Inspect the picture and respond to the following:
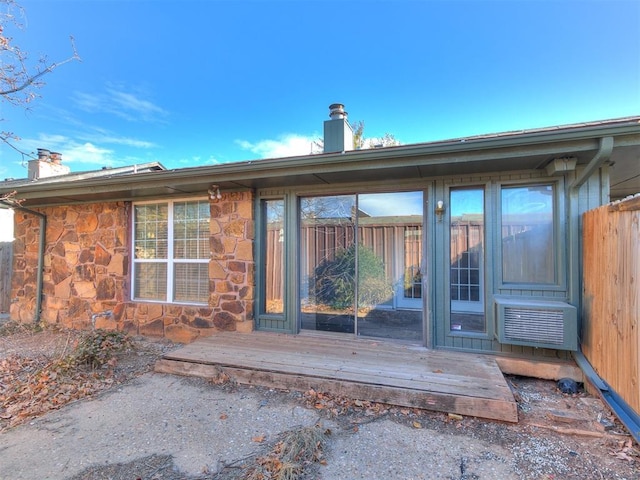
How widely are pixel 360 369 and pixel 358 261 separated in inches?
70.6

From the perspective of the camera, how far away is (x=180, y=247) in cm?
525

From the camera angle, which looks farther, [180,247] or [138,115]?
[138,115]

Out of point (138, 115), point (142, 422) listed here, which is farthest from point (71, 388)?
point (138, 115)

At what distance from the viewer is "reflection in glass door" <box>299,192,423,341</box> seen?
463 cm

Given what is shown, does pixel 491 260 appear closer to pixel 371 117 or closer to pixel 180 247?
pixel 180 247

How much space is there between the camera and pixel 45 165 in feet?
22.3

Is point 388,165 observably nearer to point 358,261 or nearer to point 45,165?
point 358,261

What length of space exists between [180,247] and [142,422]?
3.00 m

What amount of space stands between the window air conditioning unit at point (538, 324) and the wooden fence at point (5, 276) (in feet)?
31.6

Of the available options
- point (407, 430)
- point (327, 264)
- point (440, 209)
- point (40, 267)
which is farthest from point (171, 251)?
point (407, 430)

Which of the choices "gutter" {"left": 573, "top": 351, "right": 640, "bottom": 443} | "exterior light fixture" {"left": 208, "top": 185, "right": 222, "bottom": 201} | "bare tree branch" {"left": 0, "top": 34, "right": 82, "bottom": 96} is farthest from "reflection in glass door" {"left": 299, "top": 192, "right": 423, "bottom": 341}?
"bare tree branch" {"left": 0, "top": 34, "right": 82, "bottom": 96}

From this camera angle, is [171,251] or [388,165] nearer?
[388,165]

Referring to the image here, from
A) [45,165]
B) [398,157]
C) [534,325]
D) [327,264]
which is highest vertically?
[45,165]

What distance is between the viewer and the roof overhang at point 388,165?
9.65 ft
